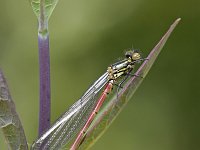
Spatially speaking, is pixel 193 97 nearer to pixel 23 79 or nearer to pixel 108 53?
pixel 108 53

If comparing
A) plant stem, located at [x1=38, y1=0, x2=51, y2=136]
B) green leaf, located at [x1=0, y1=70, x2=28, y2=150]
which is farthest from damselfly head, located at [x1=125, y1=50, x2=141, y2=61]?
green leaf, located at [x1=0, y1=70, x2=28, y2=150]

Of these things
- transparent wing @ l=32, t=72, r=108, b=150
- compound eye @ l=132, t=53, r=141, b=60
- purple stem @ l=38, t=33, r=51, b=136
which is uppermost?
compound eye @ l=132, t=53, r=141, b=60

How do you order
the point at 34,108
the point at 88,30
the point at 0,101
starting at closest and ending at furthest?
the point at 0,101 → the point at 88,30 → the point at 34,108

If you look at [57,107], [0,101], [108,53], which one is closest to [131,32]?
[108,53]

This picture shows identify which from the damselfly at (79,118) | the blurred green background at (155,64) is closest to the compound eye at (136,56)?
the damselfly at (79,118)

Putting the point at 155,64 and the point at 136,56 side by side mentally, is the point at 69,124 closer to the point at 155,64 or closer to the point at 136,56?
the point at 136,56

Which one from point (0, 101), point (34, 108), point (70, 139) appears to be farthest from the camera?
point (34, 108)

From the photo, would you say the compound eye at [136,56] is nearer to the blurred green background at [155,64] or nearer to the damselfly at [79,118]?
the damselfly at [79,118]

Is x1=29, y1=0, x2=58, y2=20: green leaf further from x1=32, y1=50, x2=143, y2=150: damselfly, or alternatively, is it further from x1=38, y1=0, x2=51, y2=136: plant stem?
x1=32, y1=50, x2=143, y2=150: damselfly
